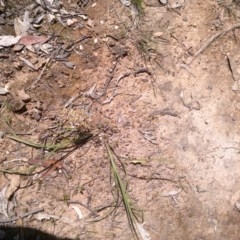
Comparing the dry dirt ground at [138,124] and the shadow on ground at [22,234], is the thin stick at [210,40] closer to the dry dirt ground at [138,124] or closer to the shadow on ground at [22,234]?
the dry dirt ground at [138,124]

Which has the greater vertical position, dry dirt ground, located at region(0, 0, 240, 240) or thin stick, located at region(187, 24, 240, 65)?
thin stick, located at region(187, 24, 240, 65)

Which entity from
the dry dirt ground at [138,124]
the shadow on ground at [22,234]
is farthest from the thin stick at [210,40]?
the shadow on ground at [22,234]

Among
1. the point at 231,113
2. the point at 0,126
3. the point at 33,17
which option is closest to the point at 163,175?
the point at 231,113

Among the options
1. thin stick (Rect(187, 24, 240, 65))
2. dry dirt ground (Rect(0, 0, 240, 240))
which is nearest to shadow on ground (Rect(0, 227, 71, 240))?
dry dirt ground (Rect(0, 0, 240, 240))

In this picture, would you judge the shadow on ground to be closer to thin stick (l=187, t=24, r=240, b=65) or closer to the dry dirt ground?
the dry dirt ground

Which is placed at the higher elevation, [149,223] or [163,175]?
[163,175]

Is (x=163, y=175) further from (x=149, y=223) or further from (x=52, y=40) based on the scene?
(x=52, y=40)
